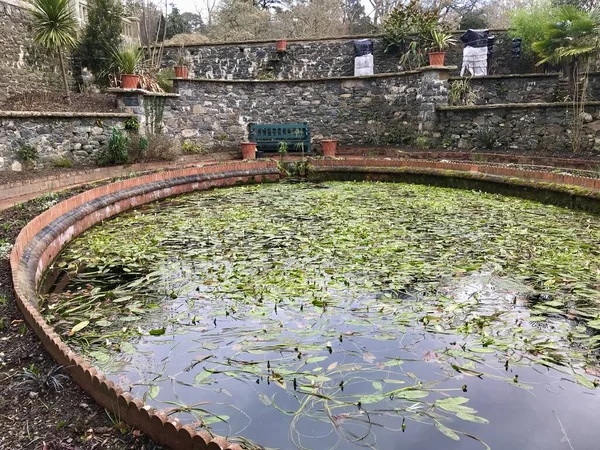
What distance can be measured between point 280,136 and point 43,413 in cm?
958

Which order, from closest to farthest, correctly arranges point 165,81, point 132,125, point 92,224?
point 92,224 < point 132,125 < point 165,81

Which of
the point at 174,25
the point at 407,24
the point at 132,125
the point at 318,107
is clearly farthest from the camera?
the point at 174,25

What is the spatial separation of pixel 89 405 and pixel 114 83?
970 centimetres

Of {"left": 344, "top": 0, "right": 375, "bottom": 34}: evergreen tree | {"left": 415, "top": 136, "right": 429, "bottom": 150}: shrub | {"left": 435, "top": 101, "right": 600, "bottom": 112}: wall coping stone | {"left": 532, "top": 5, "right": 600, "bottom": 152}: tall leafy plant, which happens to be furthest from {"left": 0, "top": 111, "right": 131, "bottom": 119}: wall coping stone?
{"left": 344, "top": 0, "right": 375, "bottom": 34}: evergreen tree

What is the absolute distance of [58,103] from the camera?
9281 millimetres

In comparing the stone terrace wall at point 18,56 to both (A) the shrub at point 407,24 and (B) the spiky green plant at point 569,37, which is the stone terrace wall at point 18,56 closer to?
(A) the shrub at point 407,24

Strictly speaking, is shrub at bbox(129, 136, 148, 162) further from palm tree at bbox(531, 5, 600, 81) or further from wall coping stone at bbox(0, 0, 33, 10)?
palm tree at bbox(531, 5, 600, 81)

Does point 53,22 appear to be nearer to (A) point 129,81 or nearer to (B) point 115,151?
(A) point 129,81

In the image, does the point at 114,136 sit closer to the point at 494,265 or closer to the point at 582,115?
the point at 494,265

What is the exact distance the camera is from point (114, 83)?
10.3 m

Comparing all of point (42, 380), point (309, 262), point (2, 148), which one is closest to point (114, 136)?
point (2, 148)

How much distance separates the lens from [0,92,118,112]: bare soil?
350 inches

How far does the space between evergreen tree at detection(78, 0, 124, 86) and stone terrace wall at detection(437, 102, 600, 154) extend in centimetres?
726

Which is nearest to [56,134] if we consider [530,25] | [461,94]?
[461,94]
